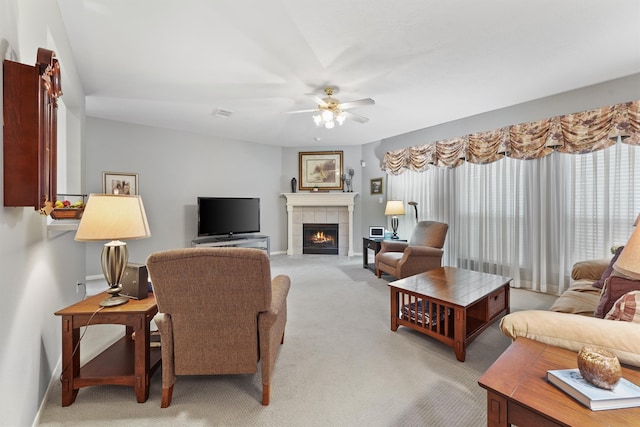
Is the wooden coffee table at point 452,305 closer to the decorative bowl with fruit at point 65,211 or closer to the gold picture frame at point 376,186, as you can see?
the decorative bowl with fruit at point 65,211

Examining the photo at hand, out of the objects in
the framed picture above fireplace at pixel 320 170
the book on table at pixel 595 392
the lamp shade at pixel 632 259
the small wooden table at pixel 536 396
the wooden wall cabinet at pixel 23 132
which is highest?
the framed picture above fireplace at pixel 320 170

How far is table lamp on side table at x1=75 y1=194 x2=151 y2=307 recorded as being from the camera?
155cm

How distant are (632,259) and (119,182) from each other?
5.76 meters

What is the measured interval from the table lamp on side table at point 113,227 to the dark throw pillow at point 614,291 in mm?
2760

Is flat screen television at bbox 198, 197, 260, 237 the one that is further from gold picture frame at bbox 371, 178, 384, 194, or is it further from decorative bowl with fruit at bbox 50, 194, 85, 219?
decorative bowl with fruit at bbox 50, 194, 85, 219

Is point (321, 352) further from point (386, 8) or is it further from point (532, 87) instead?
point (532, 87)

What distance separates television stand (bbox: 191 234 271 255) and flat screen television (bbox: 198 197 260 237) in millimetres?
103

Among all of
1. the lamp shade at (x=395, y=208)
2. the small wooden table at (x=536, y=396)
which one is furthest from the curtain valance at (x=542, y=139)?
the small wooden table at (x=536, y=396)

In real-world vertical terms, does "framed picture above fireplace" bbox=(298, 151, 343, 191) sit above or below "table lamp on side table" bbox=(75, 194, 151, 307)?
above

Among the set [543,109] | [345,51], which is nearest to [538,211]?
[543,109]

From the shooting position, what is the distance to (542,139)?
11.6ft

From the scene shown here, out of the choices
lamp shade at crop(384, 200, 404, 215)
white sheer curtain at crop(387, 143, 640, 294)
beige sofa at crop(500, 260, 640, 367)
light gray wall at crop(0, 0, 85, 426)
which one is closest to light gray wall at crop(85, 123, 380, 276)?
lamp shade at crop(384, 200, 404, 215)

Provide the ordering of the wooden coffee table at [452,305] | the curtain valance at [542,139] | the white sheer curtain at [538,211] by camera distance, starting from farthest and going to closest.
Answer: the white sheer curtain at [538,211] → the curtain valance at [542,139] → the wooden coffee table at [452,305]

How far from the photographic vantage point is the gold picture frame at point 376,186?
237 inches
